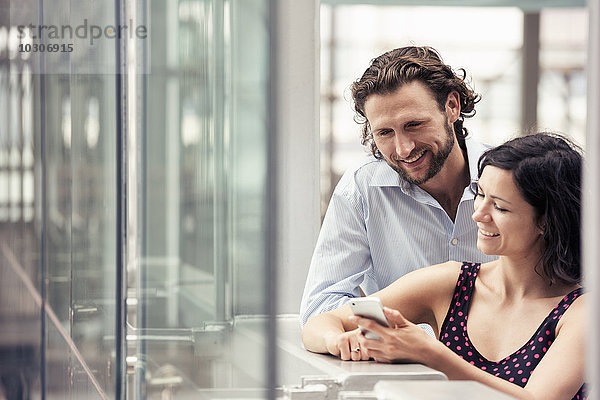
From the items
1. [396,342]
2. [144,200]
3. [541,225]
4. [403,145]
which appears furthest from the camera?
[403,145]

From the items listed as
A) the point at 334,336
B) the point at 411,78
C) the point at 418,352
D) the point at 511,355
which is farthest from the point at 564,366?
the point at 411,78

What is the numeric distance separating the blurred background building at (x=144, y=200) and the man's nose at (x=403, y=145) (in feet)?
1.56

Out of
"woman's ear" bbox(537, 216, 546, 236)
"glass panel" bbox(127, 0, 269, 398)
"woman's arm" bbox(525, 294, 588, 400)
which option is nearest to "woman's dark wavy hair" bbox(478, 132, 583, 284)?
"woman's ear" bbox(537, 216, 546, 236)

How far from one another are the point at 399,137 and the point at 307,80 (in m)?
0.60

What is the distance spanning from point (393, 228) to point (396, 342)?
0.62 m

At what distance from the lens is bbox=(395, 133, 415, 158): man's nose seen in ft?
5.57

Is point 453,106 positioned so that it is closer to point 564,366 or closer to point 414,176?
point 414,176

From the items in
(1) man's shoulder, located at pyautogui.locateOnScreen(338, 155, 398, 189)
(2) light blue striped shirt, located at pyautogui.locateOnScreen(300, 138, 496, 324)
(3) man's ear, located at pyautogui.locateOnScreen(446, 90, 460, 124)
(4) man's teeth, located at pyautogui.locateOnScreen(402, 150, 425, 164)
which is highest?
(3) man's ear, located at pyautogui.locateOnScreen(446, 90, 460, 124)

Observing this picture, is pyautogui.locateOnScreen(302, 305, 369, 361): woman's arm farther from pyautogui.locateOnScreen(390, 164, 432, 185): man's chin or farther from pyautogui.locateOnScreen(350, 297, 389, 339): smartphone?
pyautogui.locateOnScreen(390, 164, 432, 185): man's chin

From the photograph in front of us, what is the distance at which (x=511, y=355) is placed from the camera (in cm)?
135

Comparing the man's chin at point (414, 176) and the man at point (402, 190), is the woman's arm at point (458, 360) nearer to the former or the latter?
the man at point (402, 190)

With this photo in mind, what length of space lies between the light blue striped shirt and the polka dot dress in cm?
33

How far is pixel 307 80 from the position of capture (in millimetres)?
2244

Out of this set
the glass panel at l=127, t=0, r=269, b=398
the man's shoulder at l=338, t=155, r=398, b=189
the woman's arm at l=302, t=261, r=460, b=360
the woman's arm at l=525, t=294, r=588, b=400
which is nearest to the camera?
the glass panel at l=127, t=0, r=269, b=398
